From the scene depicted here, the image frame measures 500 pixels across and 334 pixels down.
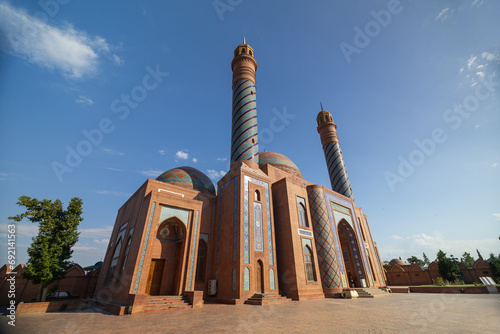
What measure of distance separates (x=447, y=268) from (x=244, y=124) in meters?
24.2

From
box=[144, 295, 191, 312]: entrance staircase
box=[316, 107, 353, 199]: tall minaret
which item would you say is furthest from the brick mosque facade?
box=[316, 107, 353, 199]: tall minaret

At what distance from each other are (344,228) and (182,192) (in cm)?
1169

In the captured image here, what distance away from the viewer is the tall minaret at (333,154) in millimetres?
19969

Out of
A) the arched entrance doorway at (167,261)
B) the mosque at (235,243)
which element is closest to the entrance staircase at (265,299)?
the mosque at (235,243)

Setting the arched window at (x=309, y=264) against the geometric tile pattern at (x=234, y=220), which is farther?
the arched window at (x=309, y=264)

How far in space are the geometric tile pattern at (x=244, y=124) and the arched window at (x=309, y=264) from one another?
6.50 metres

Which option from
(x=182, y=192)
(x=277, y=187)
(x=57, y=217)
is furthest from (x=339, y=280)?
(x=57, y=217)

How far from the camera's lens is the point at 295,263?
1132 centimetres

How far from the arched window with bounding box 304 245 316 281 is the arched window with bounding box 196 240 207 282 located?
5394 millimetres

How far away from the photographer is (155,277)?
36.2 ft

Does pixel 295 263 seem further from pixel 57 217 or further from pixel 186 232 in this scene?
pixel 57 217

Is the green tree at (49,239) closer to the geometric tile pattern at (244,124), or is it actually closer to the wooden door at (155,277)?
the wooden door at (155,277)

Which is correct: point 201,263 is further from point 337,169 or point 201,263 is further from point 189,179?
point 337,169

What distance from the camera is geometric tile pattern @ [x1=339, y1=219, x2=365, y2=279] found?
14.9 meters
